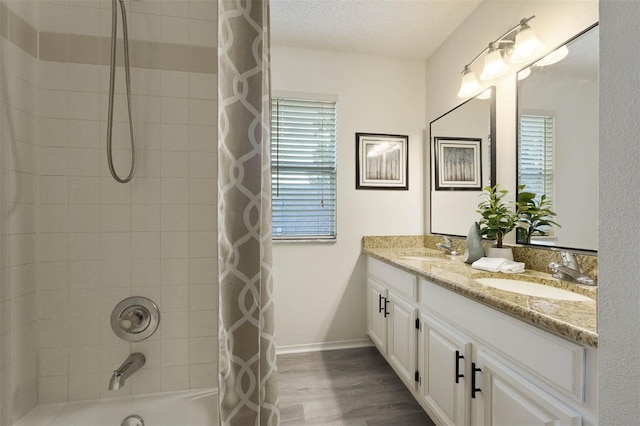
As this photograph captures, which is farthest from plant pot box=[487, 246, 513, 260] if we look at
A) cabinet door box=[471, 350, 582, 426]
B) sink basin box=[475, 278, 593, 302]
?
cabinet door box=[471, 350, 582, 426]

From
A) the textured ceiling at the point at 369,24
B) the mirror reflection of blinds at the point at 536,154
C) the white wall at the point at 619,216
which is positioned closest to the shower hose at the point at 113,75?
the textured ceiling at the point at 369,24

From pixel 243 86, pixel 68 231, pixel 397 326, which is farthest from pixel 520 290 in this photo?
pixel 68 231

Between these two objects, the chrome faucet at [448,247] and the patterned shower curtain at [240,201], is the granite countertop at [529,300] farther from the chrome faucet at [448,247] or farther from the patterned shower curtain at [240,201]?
the patterned shower curtain at [240,201]

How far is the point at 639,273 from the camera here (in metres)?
0.44

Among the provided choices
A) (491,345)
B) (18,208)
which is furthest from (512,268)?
(18,208)

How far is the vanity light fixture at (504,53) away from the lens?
1.53 meters

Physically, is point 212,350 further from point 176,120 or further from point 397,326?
point 397,326

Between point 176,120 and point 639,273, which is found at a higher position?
point 176,120

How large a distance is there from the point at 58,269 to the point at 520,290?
192cm

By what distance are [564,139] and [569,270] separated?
62 centimetres

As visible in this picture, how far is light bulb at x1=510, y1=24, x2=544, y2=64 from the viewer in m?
1.52

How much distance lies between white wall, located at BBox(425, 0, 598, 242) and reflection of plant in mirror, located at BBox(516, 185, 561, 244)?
101mm

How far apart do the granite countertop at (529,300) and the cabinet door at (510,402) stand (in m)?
0.21

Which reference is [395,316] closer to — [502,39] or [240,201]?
[240,201]
